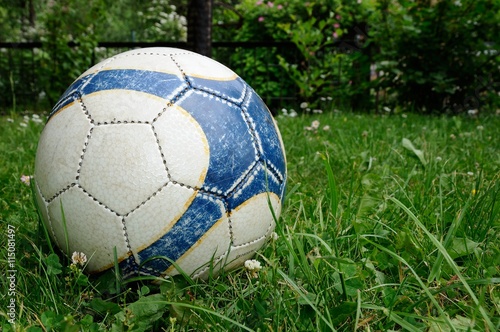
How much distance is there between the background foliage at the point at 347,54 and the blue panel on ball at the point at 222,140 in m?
4.31

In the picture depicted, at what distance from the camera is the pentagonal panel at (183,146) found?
1.66 meters

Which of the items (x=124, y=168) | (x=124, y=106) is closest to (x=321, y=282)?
(x=124, y=168)

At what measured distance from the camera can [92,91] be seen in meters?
1.80

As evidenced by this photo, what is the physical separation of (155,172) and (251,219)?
16.2 inches

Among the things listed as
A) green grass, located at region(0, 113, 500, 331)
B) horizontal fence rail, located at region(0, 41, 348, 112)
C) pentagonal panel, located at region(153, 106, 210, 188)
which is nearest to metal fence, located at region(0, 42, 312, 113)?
horizontal fence rail, located at region(0, 41, 348, 112)

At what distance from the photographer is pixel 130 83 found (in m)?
1.78

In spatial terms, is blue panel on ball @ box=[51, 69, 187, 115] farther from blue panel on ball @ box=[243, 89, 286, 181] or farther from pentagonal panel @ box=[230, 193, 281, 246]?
pentagonal panel @ box=[230, 193, 281, 246]

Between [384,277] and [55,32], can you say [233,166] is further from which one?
[55,32]

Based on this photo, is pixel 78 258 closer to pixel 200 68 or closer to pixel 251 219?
pixel 251 219

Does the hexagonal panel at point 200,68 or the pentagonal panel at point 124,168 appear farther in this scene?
the hexagonal panel at point 200,68

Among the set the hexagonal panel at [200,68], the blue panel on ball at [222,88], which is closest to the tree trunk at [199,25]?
the hexagonal panel at [200,68]

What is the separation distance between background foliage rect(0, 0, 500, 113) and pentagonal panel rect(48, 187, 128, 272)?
4.19 metres

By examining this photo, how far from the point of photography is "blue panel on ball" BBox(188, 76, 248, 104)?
182cm

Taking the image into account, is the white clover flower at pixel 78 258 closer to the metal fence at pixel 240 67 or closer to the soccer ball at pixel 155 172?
the soccer ball at pixel 155 172
